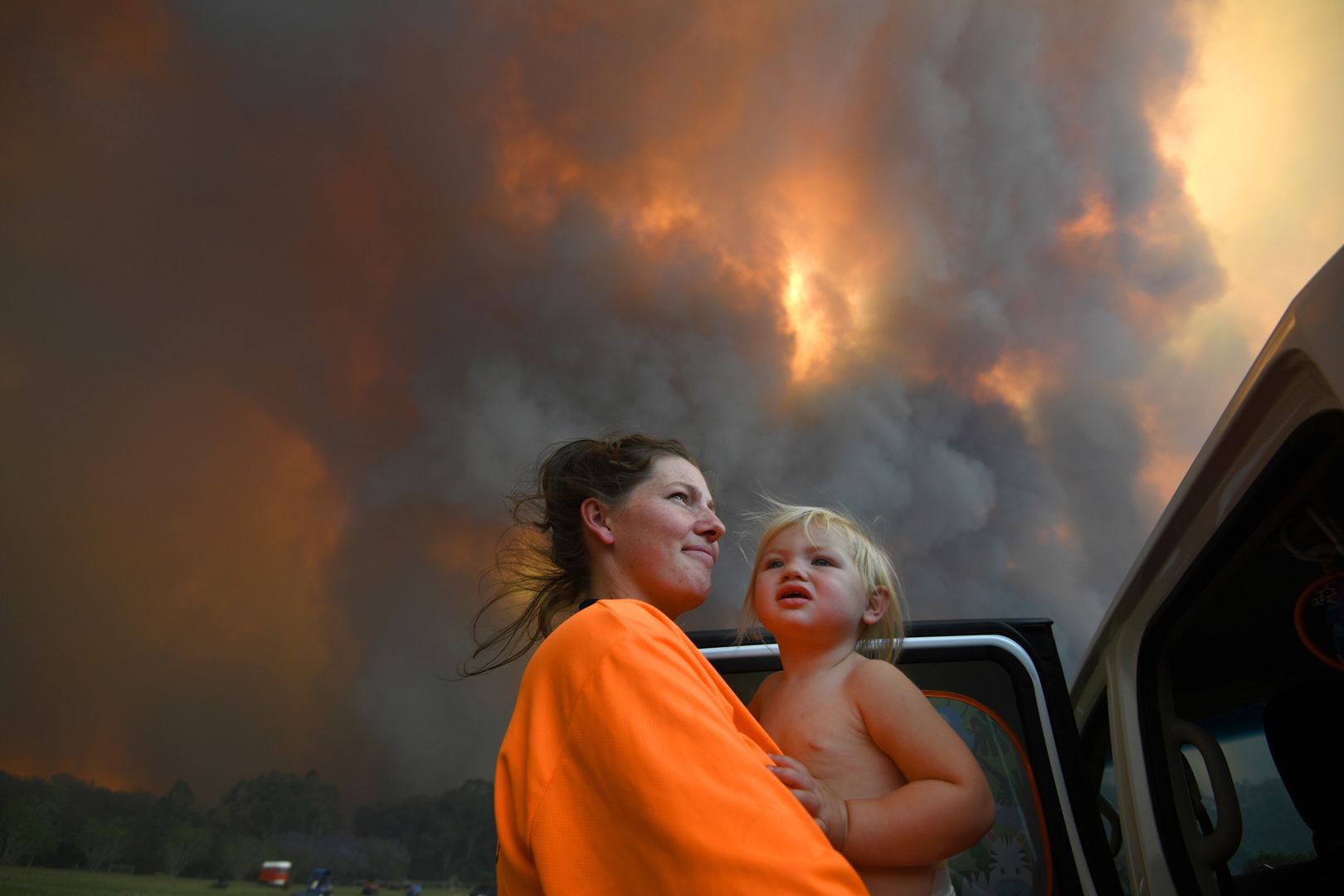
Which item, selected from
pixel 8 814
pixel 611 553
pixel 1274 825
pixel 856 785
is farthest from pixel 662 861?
pixel 8 814

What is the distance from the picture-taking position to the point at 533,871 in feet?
2.74

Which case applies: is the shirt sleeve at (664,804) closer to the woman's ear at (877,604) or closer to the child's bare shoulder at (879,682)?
the child's bare shoulder at (879,682)

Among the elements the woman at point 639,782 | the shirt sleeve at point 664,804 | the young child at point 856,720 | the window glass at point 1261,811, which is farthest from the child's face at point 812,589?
the window glass at point 1261,811

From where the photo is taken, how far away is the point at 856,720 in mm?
1232

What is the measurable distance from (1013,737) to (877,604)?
362 mm

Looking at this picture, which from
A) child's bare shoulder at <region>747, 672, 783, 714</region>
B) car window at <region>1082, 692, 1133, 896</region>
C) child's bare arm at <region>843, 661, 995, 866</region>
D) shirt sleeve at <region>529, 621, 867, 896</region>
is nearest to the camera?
shirt sleeve at <region>529, 621, 867, 896</region>

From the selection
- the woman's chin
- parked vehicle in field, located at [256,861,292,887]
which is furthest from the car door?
parked vehicle in field, located at [256,861,292,887]

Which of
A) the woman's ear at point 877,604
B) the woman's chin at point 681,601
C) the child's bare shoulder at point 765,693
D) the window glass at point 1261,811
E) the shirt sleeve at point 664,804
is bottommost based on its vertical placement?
the shirt sleeve at point 664,804

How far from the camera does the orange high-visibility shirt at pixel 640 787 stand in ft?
2.13

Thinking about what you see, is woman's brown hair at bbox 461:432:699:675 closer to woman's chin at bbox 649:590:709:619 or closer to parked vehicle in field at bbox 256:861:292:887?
woman's chin at bbox 649:590:709:619

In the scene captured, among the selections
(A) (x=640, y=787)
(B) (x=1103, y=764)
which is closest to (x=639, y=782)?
(A) (x=640, y=787)

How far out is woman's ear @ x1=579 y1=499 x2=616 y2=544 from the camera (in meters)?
1.35

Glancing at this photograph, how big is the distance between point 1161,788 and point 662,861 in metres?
1.17

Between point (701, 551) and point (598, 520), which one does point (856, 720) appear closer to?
point (701, 551)
